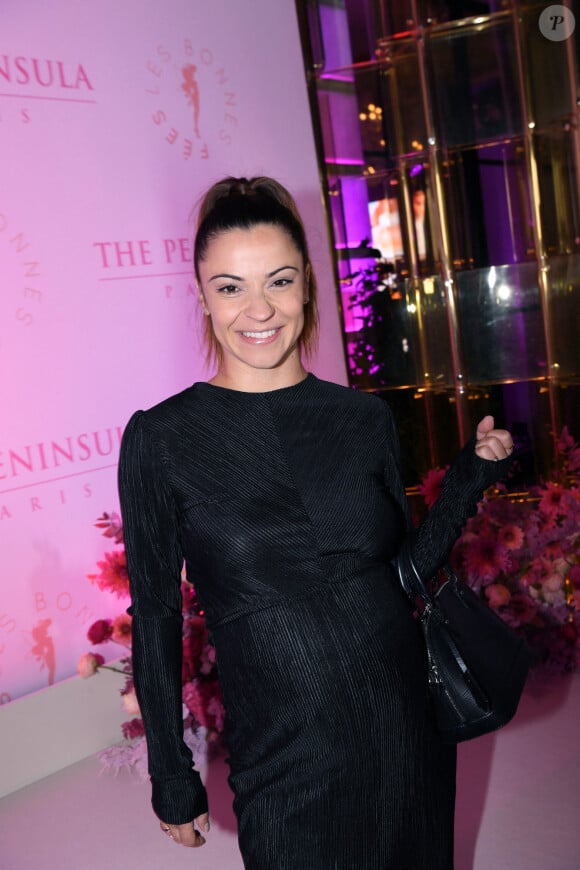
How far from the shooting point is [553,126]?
402 cm

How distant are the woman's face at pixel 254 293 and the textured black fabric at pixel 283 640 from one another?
9 cm

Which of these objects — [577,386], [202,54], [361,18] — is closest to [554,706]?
[577,386]

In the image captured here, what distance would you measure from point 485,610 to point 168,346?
2.07 m

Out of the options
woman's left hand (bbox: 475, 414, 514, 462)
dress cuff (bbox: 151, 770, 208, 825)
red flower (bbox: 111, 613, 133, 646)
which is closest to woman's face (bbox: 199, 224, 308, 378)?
woman's left hand (bbox: 475, 414, 514, 462)

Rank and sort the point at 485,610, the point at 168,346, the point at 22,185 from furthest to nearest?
the point at 168,346 → the point at 22,185 → the point at 485,610

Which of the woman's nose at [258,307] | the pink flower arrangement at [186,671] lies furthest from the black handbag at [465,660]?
the pink flower arrangement at [186,671]

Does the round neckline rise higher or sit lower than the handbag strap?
higher

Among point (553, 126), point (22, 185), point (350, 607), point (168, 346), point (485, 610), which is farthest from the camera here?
point (553, 126)

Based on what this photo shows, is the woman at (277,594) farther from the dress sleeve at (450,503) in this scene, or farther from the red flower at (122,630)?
the red flower at (122,630)

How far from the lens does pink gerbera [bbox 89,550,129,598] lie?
124 inches

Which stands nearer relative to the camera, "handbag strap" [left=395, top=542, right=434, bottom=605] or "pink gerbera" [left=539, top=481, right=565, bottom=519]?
"handbag strap" [left=395, top=542, right=434, bottom=605]

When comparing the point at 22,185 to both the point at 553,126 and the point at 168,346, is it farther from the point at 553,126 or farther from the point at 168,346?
the point at 553,126

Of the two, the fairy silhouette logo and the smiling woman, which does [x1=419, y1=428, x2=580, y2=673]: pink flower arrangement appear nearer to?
the fairy silhouette logo

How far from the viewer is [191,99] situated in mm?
3658
